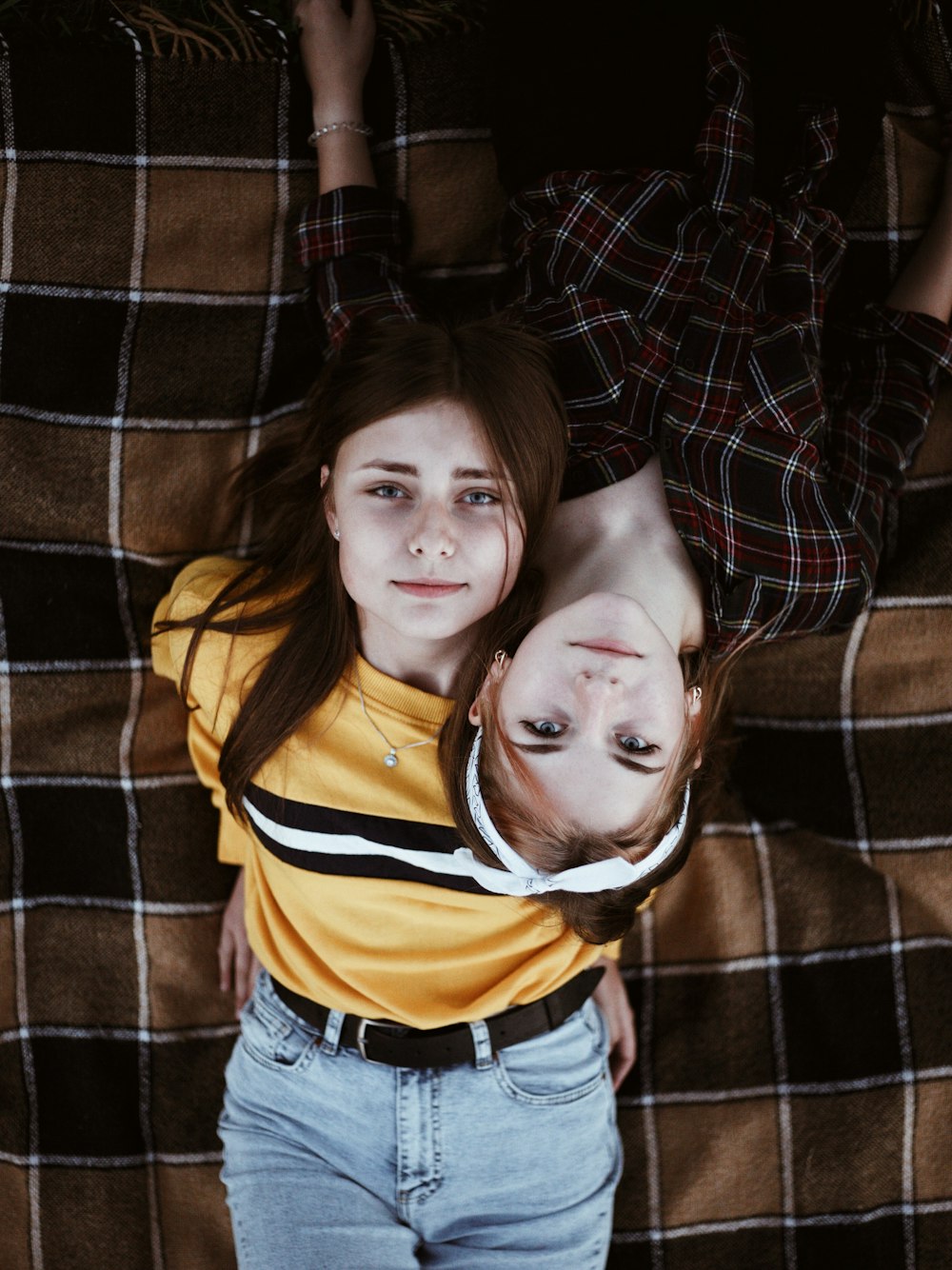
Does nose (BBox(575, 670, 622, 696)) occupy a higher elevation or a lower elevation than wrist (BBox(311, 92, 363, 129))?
lower

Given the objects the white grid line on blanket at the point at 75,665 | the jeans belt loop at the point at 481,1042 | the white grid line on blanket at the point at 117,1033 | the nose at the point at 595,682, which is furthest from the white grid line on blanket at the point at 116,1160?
the nose at the point at 595,682

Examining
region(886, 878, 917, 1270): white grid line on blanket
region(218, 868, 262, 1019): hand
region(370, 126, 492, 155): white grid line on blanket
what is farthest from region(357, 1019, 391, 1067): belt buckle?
region(370, 126, 492, 155): white grid line on blanket

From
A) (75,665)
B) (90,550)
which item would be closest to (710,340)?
(90,550)

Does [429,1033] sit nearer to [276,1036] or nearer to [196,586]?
[276,1036]

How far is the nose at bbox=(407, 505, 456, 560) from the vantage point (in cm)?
134

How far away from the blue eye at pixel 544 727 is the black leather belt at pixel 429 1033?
0.58 metres

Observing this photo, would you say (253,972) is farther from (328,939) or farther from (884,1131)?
(884,1131)

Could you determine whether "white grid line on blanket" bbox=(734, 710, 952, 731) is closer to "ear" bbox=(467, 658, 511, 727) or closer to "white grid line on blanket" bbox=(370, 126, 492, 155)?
"ear" bbox=(467, 658, 511, 727)

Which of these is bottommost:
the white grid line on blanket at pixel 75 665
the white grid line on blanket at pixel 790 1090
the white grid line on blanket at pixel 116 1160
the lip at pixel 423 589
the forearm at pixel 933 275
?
the white grid line on blanket at pixel 116 1160

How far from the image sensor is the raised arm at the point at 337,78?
66.4 inches

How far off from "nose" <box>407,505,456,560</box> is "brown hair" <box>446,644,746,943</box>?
7.9 inches

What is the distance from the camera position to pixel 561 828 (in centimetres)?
129

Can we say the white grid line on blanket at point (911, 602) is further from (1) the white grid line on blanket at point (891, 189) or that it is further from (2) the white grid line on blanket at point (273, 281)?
(2) the white grid line on blanket at point (273, 281)

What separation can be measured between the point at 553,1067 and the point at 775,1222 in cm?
62
